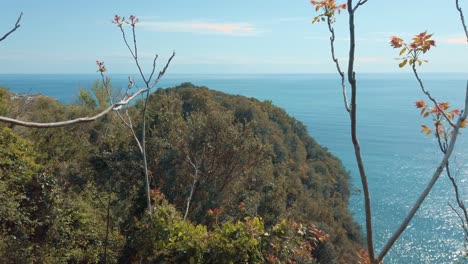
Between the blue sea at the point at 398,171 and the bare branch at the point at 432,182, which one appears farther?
the blue sea at the point at 398,171

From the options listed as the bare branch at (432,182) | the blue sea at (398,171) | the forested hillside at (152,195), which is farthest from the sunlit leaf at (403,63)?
the forested hillside at (152,195)

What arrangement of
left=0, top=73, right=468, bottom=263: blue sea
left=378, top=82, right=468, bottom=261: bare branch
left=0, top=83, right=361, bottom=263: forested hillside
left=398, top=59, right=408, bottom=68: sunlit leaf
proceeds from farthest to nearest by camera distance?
left=0, top=73, right=468, bottom=263: blue sea < left=0, top=83, right=361, bottom=263: forested hillside < left=398, top=59, right=408, bottom=68: sunlit leaf < left=378, top=82, right=468, bottom=261: bare branch

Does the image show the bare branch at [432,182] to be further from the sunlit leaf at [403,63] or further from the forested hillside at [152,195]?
the forested hillside at [152,195]

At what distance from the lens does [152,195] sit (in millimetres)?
5773

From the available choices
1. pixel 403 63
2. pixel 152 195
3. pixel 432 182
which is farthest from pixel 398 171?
pixel 432 182

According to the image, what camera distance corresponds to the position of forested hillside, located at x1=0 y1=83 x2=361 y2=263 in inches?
162

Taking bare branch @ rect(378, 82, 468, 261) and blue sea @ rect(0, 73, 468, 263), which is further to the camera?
blue sea @ rect(0, 73, 468, 263)

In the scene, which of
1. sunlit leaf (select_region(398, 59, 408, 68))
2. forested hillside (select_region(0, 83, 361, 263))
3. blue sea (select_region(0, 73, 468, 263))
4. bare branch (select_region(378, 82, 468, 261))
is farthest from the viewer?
blue sea (select_region(0, 73, 468, 263))

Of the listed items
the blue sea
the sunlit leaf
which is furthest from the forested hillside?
the sunlit leaf

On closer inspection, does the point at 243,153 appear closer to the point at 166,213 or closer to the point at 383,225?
the point at 166,213

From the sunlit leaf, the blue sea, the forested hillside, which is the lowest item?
the blue sea

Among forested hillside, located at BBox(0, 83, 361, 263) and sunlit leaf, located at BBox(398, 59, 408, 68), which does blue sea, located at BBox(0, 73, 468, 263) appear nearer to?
sunlit leaf, located at BBox(398, 59, 408, 68)

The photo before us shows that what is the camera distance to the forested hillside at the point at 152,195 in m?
4.11

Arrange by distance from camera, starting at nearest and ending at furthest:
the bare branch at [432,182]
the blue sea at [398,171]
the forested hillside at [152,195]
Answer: the bare branch at [432,182]
the forested hillside at [152,195]
the blue sea at [398,171]
